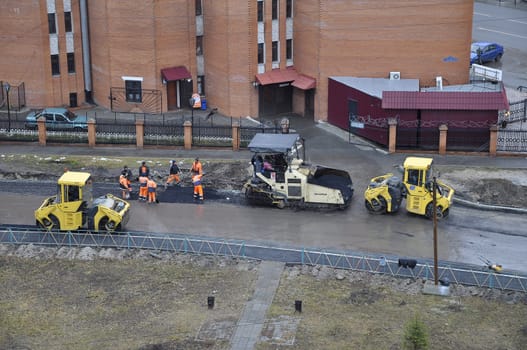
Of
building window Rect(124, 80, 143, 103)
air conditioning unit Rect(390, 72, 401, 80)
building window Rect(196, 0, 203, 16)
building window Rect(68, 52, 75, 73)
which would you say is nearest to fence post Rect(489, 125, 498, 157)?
air conditioning unit Rect(390, 72, 401, 80)

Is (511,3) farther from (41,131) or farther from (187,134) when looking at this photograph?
(41,131)

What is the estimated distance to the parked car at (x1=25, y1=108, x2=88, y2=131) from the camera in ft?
154

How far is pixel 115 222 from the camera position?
34375 millimetres

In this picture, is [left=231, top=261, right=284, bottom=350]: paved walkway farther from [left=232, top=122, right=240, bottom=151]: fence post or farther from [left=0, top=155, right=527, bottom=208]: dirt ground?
[left=232, top=122, right=240, bottom=151]: fence post

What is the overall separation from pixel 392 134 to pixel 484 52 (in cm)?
1751

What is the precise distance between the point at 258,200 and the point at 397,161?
28.5ft

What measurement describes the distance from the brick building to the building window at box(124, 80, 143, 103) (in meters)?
0.06

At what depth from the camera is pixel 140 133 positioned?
150 ft

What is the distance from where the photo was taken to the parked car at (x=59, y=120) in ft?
154

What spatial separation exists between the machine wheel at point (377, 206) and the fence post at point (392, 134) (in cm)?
835

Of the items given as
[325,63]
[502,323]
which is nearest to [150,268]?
[502,323]

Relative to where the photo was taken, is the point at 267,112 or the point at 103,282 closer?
the point at 103,282

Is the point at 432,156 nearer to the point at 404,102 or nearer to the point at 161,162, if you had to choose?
the point at 404,102

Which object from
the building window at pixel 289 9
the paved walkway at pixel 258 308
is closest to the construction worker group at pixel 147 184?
the paved walkway at pixel 258 308
